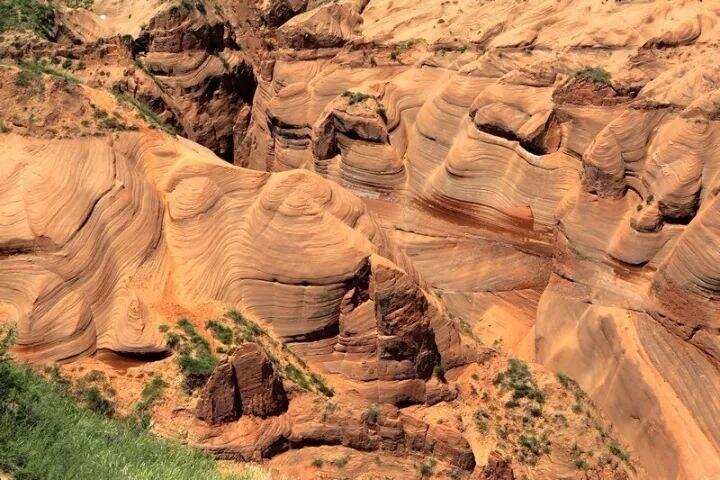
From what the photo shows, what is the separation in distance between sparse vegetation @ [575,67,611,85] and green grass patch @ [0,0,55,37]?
23.2 m

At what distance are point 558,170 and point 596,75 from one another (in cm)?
380

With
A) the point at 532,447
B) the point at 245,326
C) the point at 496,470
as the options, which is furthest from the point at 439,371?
the point at 245,326

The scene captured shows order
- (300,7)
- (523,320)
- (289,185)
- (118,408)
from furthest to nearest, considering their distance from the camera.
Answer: (300,7), (523,320), (289,185), (118,408)

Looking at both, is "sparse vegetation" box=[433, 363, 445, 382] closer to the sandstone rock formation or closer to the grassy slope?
the sandstone rock formation

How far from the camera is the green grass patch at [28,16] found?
36.0 meters

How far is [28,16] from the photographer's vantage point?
3769 centimetres

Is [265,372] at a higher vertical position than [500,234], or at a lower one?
higher

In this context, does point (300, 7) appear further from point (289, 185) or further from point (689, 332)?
point (689, 332)

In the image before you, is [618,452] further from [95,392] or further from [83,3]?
[83,3]

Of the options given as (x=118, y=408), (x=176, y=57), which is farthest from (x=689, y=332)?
(x=176, y=57)

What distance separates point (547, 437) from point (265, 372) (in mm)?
9668

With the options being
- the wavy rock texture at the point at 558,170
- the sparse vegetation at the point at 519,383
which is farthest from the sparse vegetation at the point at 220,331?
the wavy rock texture at the point at 558,170

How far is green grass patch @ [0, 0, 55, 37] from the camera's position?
36000mm

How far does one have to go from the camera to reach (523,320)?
32406mm
